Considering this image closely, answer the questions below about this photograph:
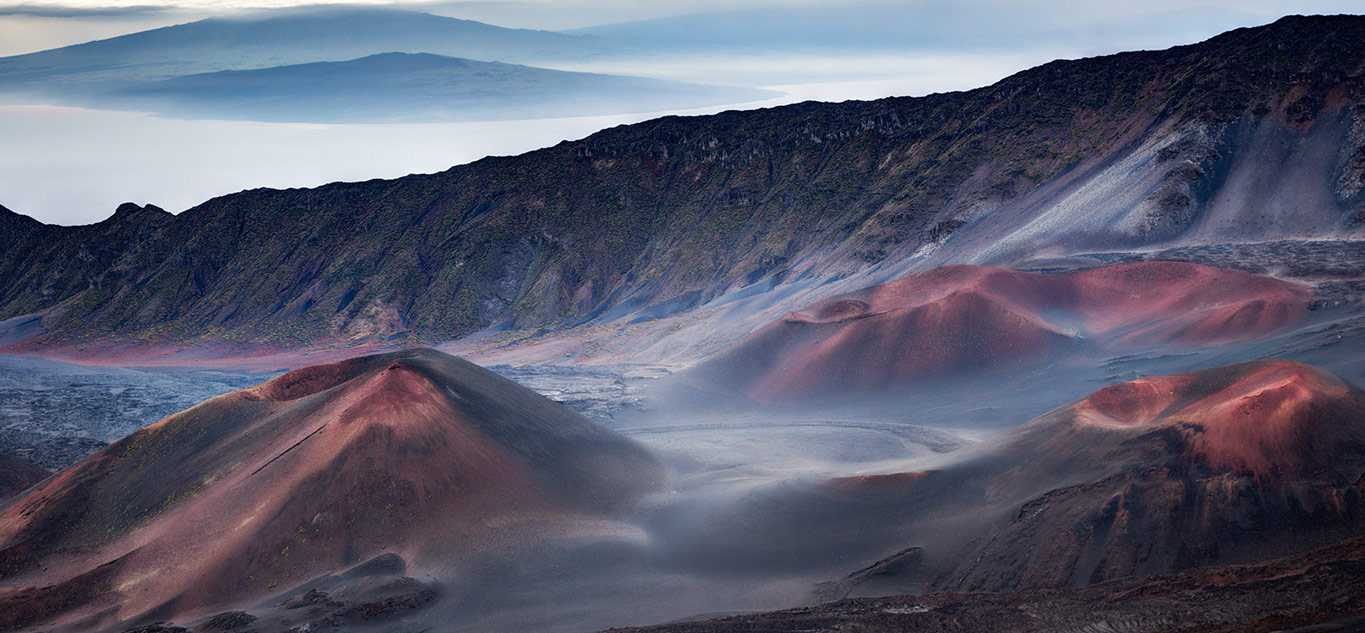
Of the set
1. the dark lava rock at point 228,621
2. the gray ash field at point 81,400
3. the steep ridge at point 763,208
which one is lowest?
the dark lava rock at point 228,621

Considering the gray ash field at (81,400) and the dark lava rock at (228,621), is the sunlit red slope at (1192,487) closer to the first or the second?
the dark lava rock at (228,621)

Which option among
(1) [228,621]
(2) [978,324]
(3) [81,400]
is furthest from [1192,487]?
(3) [81,400]

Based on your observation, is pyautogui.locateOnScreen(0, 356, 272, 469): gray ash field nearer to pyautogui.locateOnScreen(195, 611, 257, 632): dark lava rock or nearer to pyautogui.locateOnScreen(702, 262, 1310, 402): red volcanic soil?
pyautogui.locateOnScreen(195, 611, 257, 632): dark lava rock

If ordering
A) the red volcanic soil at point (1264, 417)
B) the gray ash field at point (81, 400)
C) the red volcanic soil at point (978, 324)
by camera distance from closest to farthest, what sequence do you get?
1. the red volcanic soil at point (1264, 417)
2. the gray ash field at point (81, 400)
3. the red volcanic soil at point (978, 324)

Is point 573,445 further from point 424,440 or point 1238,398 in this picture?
point 1238,398

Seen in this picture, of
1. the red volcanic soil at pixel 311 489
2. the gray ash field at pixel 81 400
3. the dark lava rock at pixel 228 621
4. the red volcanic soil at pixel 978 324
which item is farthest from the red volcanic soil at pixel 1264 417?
the gray ash field at pixel 81 400

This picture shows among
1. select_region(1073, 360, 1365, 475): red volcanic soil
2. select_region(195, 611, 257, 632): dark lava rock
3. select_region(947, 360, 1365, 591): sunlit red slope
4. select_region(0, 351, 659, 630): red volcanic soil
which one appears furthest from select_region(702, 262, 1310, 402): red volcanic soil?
select_region(195, 611, 257, 632): dark lava rock

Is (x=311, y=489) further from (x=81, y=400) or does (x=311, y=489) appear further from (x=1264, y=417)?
(x=81, y=400)
